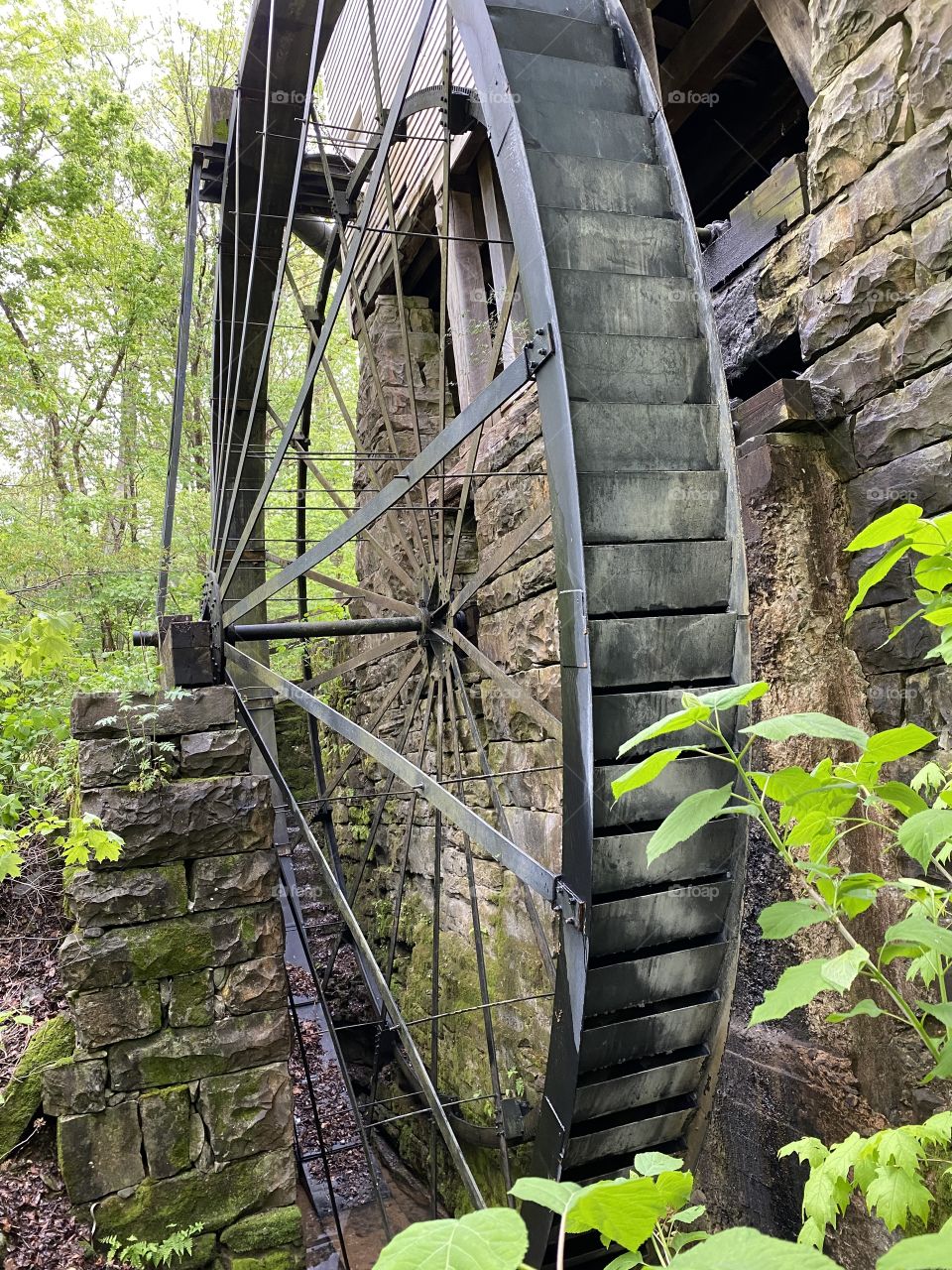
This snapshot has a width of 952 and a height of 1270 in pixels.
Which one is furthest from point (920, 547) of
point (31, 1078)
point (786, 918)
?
point (31, 1078)

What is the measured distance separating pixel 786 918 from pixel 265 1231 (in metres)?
3.01

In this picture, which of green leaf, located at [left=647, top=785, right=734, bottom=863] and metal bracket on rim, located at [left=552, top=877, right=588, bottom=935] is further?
metal bracket on rim, located at [left=552, top=877, right=588, bottom=935]

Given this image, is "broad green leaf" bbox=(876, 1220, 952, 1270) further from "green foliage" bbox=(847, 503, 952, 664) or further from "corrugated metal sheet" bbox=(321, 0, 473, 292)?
"corrugated metal sheet" bbox=(321, 0, 473, 292)

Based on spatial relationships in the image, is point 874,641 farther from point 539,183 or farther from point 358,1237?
point 358,1237

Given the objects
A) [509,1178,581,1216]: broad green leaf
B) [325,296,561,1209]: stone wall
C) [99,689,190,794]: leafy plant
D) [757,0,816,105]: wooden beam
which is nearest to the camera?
[509,1178,581,1216]: broad green leaf

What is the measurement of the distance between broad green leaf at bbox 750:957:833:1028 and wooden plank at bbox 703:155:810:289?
7.66 feet

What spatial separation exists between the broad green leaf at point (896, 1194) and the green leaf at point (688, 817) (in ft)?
1.84

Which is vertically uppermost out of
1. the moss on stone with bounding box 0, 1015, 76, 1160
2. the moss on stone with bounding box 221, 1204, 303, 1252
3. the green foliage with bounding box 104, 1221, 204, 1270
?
the moss on stone with bounding box 0, 1015, 76, 1160

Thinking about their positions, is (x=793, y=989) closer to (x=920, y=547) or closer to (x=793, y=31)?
(x=920, y=547)

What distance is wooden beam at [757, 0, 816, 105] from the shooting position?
266cm

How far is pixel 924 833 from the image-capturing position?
35.5 inches

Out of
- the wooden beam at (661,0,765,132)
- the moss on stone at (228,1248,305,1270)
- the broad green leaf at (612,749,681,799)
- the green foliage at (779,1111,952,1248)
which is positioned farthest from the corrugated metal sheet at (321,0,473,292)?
Answer: the moss on stone at (228,1248,305,1270)

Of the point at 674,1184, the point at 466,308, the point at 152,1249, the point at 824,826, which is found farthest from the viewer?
the point at 466,308

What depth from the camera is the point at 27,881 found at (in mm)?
A: 3703
